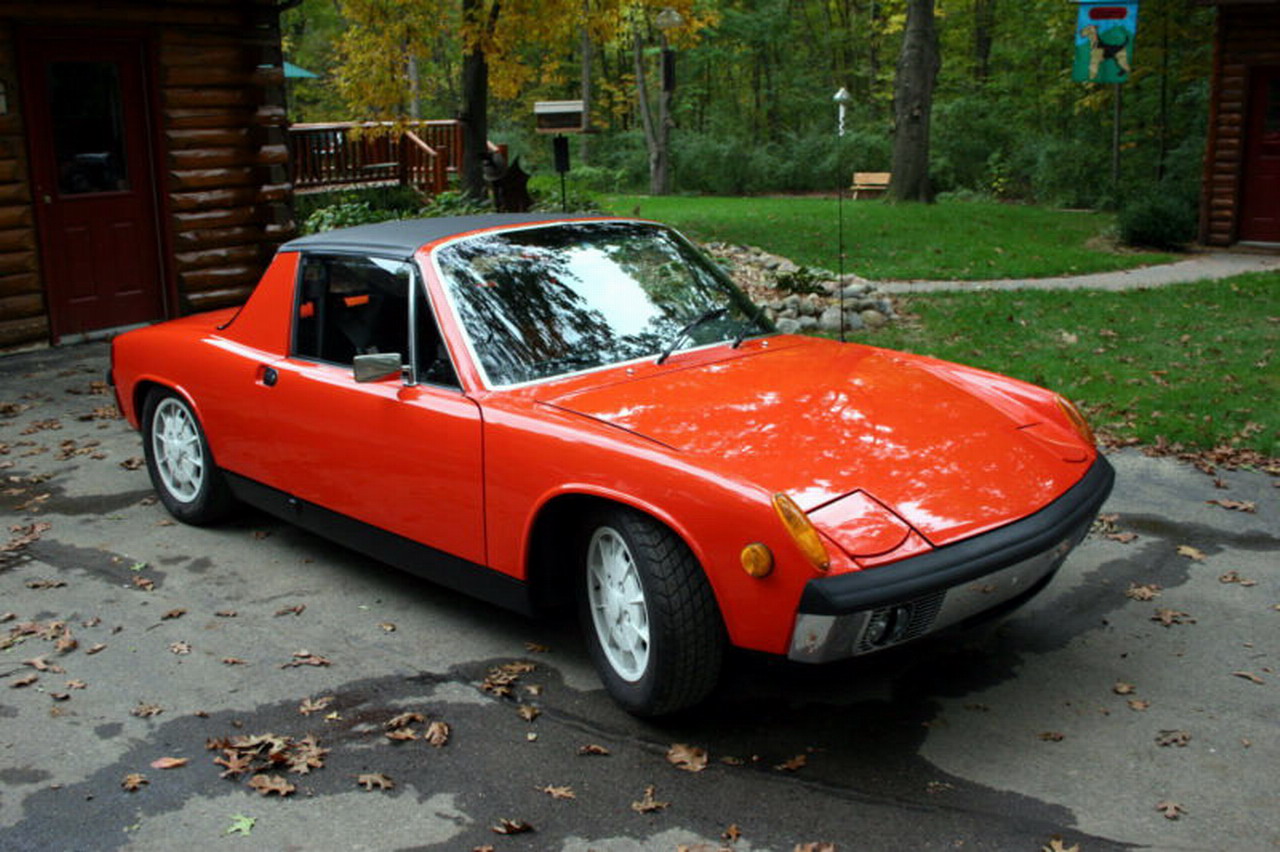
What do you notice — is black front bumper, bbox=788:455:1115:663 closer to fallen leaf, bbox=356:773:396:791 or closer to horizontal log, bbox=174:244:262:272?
fallen leaf, bbox=356:773:396:791

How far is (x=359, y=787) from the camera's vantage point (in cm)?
398

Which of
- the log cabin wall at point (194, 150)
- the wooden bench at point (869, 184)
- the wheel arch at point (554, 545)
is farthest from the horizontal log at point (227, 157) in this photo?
the wooden bench at point (869, 184)

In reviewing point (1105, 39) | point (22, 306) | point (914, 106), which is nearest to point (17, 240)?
point (22, 306)

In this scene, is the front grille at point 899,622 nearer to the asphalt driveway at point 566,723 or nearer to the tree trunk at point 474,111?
the asphalt driveway at point 566,723

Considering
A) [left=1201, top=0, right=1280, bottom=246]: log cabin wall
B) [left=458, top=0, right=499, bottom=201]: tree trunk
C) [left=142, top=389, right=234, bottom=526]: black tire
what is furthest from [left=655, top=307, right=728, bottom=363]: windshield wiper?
[left=1201, top=0, right=1280, bottom=246]: log cabin wall

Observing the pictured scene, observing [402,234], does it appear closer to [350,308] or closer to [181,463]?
[350,308]

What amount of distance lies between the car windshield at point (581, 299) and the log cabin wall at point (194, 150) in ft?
23.5

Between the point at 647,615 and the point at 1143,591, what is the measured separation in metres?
2.60

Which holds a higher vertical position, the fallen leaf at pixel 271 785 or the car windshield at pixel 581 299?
the car windshield at pixel 581 299

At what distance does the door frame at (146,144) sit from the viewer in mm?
10617

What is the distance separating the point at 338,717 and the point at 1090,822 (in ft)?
8.28

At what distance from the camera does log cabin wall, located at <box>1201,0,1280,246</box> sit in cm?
1683

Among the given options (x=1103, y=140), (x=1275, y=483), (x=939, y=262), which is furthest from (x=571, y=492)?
(x=1103, y=140)

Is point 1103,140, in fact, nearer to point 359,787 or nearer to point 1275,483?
point 1275,483
